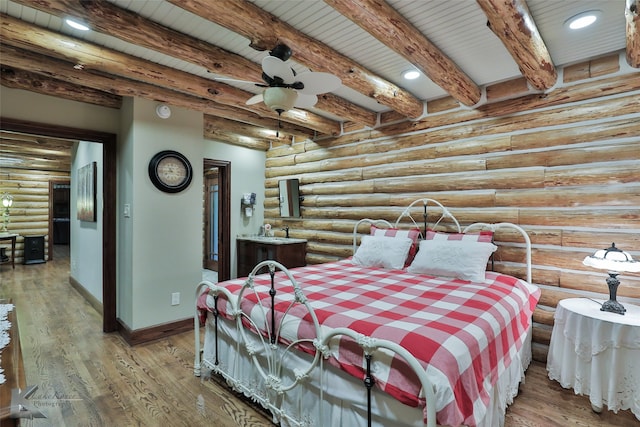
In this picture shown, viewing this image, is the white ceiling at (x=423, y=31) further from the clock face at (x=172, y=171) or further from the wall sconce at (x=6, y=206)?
the wall sconce at (x=6, y=206)

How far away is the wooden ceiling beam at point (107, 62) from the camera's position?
2.21 meters

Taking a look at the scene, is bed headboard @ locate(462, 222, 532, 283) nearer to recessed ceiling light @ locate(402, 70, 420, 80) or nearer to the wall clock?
recessed ceiling light @ locate(402, 70, 420, 80)

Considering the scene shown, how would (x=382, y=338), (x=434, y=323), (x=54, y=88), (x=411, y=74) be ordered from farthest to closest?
(x=54, y=88), (x=411, y=74), (x=434, y=323), (x=382, y=338)

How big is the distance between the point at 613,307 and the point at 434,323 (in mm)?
1675

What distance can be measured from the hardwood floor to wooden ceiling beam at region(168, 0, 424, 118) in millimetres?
2526

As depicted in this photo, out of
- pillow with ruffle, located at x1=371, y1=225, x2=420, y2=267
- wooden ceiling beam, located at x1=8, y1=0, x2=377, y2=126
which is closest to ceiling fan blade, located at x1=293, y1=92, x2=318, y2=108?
wooden ceiling beam, located at x1=8, y1=0, x2=377, y2=126

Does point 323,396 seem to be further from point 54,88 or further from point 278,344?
point 54,88

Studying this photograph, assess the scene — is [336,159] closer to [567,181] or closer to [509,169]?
[509,169]

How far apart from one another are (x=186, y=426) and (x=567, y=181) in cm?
354

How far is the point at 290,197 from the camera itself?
5.18 meters

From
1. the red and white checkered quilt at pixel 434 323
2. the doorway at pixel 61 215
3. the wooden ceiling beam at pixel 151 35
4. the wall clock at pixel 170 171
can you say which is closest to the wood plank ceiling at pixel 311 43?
the wooden ceiling beam at pixel 151 35

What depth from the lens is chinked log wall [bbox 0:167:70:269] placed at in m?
7.92

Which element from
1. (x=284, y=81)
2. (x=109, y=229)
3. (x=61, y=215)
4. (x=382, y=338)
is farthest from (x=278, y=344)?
(x=61, y=215)

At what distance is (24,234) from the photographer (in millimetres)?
8164
